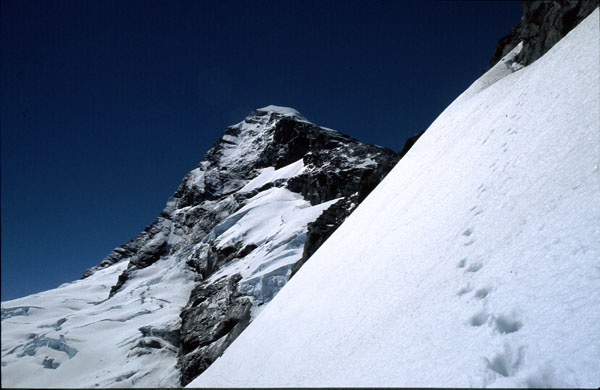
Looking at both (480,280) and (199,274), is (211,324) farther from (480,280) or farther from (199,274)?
(480,280)

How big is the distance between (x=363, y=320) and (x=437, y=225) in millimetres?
2841

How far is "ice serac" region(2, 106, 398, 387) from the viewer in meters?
2.64

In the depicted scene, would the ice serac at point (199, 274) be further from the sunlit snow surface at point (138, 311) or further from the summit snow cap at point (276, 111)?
the summit snow cap at point (276, 111)

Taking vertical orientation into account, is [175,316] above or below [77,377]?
above

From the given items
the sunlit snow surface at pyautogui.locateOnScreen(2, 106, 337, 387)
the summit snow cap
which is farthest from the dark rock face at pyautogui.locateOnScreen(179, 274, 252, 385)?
the summit snow cap

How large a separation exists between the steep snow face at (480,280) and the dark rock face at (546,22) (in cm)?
438

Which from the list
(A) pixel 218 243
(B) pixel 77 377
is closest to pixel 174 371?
(A) pixel 218 243

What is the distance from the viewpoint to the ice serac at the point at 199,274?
264 cm

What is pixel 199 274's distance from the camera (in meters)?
71.8

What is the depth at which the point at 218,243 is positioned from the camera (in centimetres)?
6825

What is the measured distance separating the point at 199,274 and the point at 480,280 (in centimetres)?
7351

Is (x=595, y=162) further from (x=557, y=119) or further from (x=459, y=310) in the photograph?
(x=459, y=310)

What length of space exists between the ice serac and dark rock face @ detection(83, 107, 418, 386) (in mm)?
252

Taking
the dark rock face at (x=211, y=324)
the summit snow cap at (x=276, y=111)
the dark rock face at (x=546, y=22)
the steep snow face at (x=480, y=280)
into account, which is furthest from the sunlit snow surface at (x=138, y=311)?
the summit snow cap at (x=276, y=111)
